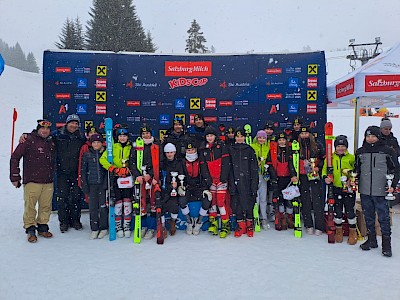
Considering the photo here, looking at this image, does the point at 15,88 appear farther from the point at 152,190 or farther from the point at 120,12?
the point at 152,190

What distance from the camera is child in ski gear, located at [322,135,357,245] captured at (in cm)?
560

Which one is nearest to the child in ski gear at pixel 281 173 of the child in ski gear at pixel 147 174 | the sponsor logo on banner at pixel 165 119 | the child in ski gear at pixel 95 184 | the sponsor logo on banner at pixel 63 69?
the child in ski gear at pixel 147 174

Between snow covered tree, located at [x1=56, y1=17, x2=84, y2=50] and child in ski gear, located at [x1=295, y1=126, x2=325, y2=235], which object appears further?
snow covered tree, located at [x1=56, y1=17, x2=84, y2=50]

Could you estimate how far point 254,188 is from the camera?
592 centimetres

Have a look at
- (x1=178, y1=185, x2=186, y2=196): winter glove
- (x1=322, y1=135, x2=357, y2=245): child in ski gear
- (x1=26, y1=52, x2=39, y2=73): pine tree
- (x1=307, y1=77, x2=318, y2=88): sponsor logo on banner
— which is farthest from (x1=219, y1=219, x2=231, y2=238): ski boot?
(x1=26, y1=52, x2=39, y2=73): pine tree

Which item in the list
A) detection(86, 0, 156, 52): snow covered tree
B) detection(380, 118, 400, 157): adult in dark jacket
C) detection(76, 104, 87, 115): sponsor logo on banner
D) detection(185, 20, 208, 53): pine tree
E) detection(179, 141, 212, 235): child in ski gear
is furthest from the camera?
detection(185, 20, 208, 53): pine tree

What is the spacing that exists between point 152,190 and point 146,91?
8.29ft

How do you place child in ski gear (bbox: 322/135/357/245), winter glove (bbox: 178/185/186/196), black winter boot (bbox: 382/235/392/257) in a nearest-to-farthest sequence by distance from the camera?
1. black winter boot (bbox: 382/235/392/257)
2. child in ski gear (bbox: 322/135/357/245)
3. winter glove (bbox: 178/185/186/196)

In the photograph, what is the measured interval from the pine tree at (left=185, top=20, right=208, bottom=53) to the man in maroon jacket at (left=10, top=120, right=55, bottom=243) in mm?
32339

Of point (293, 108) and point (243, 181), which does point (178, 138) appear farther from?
point (293, 108)

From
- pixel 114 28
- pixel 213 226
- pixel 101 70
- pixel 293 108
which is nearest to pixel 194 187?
pixel 213 226

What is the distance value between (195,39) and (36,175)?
33.3 meters

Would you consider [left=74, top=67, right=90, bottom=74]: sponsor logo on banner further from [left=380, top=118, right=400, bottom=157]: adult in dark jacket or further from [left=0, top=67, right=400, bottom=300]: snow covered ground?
[left=380, top=118, right=400, bottom=157]: adult in dark jacket

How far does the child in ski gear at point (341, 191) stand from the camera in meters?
5.60
